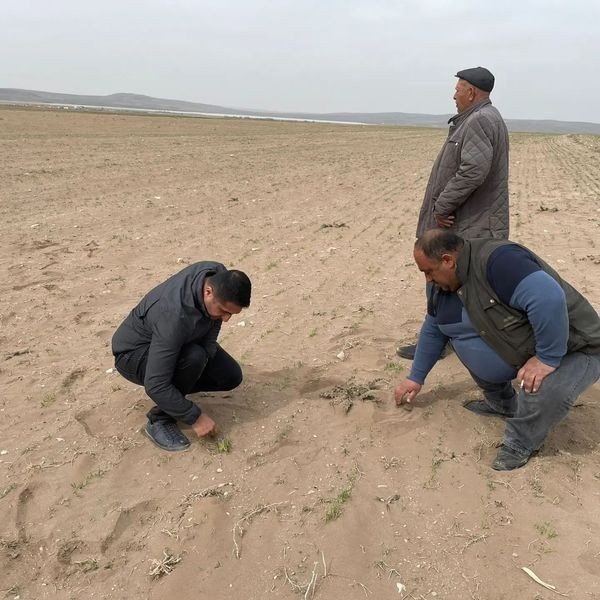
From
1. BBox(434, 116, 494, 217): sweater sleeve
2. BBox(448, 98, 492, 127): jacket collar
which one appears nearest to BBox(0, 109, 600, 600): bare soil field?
BBox(434, 116, 494, 217): sweater sleeve

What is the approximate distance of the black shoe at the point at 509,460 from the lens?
316 cm

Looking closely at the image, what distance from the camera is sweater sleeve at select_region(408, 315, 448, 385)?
353 cm

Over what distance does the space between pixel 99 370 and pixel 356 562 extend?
259cm

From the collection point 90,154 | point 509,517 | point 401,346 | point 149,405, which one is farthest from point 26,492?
point 90,154

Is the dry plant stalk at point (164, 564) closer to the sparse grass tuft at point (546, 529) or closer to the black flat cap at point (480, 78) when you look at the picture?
the sparse grass tuft at point (546, 529)

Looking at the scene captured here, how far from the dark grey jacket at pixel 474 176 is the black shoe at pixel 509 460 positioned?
1577 mm

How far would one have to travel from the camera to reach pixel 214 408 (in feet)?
12.6

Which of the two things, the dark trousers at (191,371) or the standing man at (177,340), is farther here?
the dark trousers at (191,371)

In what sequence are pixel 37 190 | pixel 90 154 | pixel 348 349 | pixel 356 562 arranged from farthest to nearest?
pixel 90 154, pixel 37 190, pixel 348 349, pixel 356 562

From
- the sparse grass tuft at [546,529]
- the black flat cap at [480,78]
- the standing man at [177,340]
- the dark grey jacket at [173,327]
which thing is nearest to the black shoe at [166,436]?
the standing man at [177,340]

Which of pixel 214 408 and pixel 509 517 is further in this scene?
pixel 214 408

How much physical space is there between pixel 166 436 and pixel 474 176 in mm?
2648

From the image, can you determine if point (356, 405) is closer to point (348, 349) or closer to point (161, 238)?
point (348, 349)

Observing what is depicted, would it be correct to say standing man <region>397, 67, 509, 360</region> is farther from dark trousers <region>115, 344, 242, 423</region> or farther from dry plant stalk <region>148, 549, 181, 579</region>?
dry plant stalk <region>148, 549, 181, 579</region>
